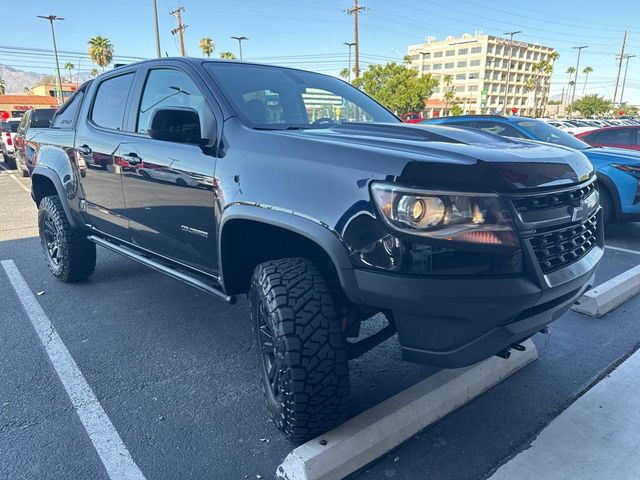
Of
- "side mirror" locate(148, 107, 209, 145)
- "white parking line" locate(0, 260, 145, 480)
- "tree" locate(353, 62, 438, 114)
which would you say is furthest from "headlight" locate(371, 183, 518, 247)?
"tree" locate(353, 62, 438, 114)

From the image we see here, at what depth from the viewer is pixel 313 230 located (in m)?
2.02

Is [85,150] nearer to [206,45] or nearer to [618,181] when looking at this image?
[618,181]

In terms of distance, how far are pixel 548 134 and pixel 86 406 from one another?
22.3 feet

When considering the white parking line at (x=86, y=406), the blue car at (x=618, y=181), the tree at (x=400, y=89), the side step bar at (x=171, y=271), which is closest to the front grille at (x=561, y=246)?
the side step bar at (x=171, y=271)

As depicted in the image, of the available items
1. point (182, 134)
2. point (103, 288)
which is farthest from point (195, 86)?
point (103, 288)

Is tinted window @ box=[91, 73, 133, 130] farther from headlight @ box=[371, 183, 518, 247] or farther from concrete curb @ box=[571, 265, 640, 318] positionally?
concrete curb @ box=[571, 265, 640, 318]

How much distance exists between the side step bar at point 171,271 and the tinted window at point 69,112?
1.12 meters

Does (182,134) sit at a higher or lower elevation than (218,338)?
higher

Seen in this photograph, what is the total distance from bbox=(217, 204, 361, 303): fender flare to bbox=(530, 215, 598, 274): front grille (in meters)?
0.73

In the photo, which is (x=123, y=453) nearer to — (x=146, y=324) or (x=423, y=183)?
(x=146, y=324)

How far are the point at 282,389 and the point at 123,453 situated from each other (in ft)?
2.83

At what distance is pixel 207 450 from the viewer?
2.35 metres

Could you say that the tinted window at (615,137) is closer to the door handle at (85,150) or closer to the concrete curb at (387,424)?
the concrete curb at (387,424)

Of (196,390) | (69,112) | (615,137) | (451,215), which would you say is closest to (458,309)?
(451,215)
